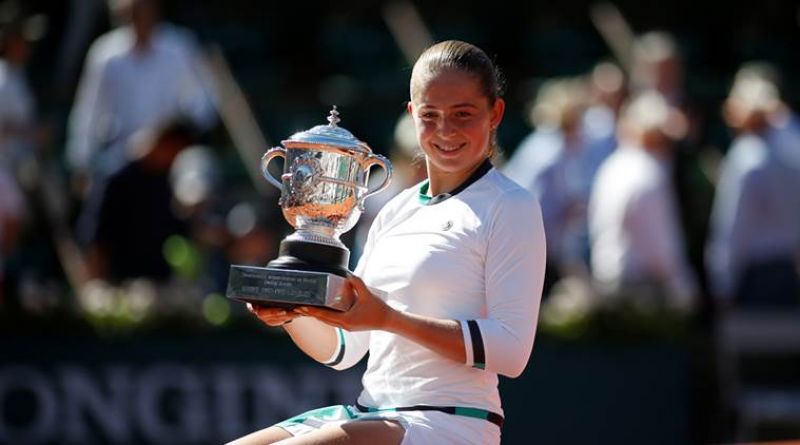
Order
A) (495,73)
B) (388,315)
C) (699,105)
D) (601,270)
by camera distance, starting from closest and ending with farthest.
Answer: (388,315), (495,73), (601,270), (699,105)

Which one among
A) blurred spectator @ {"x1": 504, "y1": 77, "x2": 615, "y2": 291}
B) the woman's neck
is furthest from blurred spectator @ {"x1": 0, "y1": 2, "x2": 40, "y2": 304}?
the woman's neck

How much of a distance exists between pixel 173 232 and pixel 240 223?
834mm

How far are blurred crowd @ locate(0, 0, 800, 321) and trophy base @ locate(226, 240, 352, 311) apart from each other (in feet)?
15.0

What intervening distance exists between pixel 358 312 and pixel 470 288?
318 millimetres

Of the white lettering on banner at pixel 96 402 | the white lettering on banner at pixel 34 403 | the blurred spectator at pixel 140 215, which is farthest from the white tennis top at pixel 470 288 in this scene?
the blurred spectator at pixel 140 215

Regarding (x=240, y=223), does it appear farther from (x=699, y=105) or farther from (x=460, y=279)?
(x=460, y=279)

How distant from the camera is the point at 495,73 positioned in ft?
12.0

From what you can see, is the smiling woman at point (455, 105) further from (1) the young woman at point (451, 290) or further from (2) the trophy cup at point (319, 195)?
(2) the trophy cup at point (319, 195)

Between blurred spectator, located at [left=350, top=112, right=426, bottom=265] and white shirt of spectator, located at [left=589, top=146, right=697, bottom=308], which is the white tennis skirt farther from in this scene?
white shirt of spectator, located at [left=589, top=146, right=697, bottom=308]

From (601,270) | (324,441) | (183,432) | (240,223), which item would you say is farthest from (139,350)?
(324,441)

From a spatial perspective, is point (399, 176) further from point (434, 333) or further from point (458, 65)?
point (434, 333)

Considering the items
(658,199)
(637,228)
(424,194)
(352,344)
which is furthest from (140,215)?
(424,194)

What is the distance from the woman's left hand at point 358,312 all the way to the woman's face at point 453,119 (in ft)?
1.33

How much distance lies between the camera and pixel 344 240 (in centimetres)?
938
